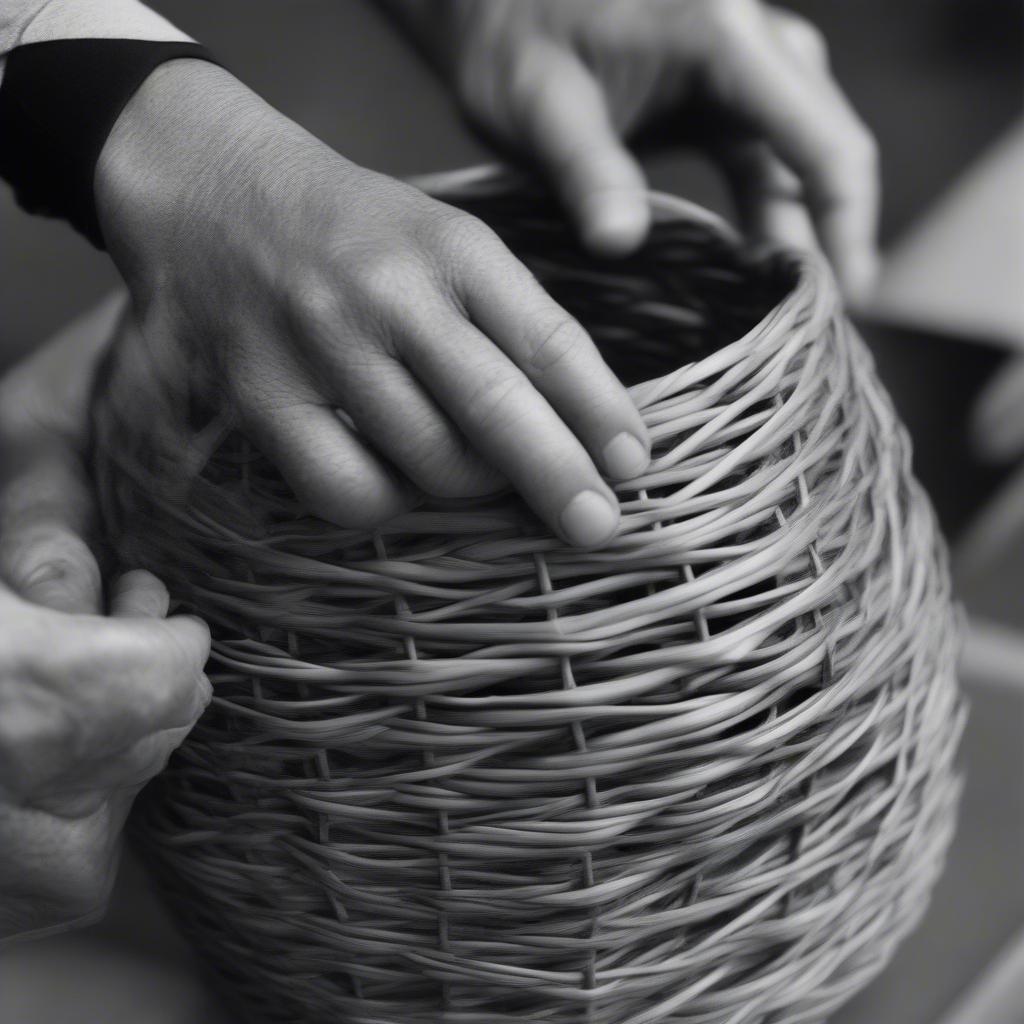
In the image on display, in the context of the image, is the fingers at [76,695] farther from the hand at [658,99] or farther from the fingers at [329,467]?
the hand at [658,99]

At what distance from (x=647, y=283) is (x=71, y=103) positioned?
0.93ft

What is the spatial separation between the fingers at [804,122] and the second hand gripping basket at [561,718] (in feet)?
0.49

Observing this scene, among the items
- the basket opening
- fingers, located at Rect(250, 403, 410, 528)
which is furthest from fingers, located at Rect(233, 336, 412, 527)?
the basket opening

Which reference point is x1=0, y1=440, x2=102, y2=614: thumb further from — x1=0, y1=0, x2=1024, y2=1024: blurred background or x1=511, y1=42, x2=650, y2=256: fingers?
x1=511, y1=42, x2=650, y2=256: fingers

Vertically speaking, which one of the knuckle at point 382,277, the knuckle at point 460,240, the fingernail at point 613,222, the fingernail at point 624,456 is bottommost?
the fingernail at point 613,222

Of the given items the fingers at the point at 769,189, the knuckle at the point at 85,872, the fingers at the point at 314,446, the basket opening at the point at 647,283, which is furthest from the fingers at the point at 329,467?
the fingers at the point at 769,189

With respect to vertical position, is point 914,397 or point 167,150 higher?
point 167,150

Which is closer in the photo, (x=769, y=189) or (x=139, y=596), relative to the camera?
(x=139, y=596)

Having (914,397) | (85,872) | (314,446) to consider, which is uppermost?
(314,446)

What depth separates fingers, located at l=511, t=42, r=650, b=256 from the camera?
52 centimetres

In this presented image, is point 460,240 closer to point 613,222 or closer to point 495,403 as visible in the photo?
point 495,403

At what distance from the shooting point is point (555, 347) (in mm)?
355

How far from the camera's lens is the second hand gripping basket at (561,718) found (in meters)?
0.37

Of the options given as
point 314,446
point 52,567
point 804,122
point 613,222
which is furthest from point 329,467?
point 804,122
